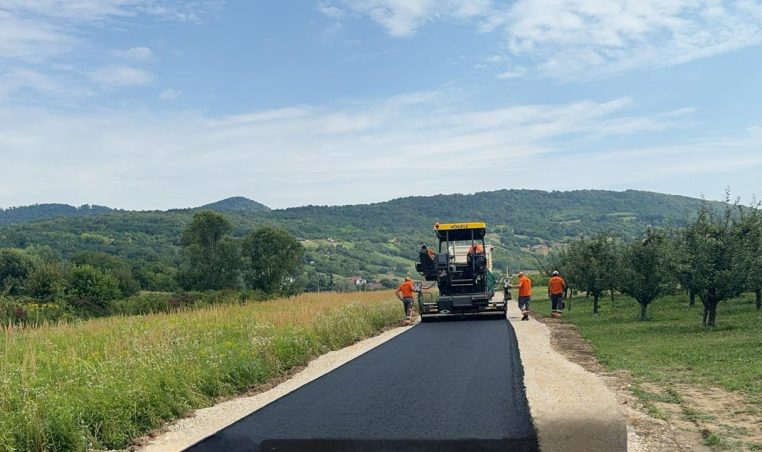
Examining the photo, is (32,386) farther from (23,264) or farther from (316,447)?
(23,264)

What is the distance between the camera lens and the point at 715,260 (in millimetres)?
18156

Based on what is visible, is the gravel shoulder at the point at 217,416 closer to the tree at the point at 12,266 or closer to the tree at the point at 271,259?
the tree at the point at 271,259

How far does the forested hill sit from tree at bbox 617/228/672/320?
58679 millimetres

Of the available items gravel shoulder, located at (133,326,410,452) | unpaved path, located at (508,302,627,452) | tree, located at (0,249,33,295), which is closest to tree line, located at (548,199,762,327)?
unpaved path, located at (508,302,627,452)

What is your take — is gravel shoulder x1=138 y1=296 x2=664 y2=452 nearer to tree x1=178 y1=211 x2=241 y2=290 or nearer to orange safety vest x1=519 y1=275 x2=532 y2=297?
orange safety vest x1=519 y1=275 x2=532 y2=297

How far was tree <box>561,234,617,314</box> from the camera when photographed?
2894 centimetres

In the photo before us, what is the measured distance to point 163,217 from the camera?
416 feet

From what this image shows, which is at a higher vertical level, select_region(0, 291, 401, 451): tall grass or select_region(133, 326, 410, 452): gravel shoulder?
select_region(0, 291, 401, 451): tall grass

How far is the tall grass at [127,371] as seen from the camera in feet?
25.5

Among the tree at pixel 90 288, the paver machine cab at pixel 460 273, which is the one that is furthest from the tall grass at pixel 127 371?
the tree at pixel 90 288

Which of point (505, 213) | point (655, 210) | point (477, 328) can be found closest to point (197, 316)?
point (477, 328)

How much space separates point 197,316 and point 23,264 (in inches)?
2173

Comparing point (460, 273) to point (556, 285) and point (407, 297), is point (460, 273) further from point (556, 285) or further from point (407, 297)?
point (556, 285)

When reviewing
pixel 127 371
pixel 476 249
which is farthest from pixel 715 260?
pixel 127 371
